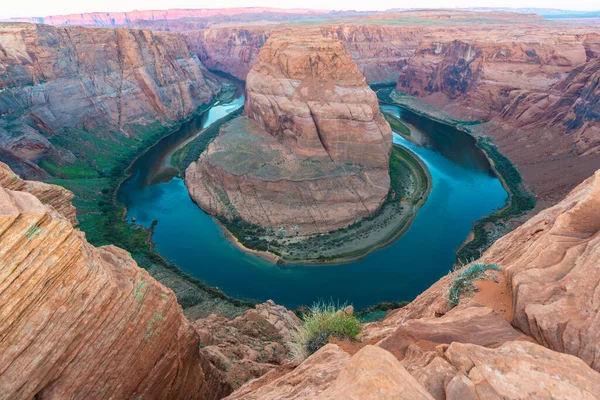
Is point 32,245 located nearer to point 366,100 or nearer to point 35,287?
point 35,287

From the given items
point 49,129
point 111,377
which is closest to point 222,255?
point 111,377

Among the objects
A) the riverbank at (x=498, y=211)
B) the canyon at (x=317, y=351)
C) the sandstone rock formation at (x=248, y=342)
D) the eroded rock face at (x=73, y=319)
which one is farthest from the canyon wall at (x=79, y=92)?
the riverbank at (x=498, y=211)

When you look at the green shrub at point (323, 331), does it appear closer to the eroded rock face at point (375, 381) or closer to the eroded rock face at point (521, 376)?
the eroded rock face at point (521, 376)

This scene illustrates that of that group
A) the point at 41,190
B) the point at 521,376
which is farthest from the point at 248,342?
the point at 521,376

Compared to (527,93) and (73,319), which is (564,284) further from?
(527,93)

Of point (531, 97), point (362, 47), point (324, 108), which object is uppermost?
point (324, 108)

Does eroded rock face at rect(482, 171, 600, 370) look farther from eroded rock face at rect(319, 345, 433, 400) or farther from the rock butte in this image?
the rock butte
